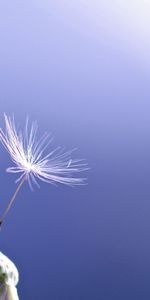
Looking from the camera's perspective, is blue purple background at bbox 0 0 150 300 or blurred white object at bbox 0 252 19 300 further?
blue purple background at bbox 0 0 150 300

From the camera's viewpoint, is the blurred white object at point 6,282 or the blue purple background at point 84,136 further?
the blue purple background at point 84,136

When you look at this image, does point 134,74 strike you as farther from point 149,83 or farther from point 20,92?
point 20,92

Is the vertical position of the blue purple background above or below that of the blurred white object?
above

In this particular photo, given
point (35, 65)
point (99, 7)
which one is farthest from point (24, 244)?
point (99, 7)

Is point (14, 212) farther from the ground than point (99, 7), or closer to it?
closer to it

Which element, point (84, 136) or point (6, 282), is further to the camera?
point (84, 136)

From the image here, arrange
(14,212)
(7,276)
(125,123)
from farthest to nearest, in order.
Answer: (125,123) < (14,212) < (7,276)

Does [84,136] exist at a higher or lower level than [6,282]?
higher

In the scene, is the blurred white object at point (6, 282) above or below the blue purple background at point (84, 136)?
below
